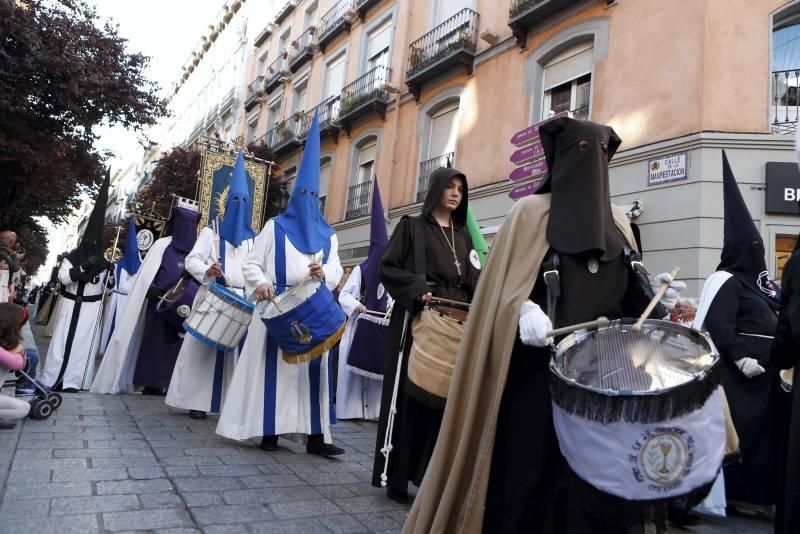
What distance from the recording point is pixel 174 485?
3.43m

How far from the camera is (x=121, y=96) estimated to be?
1283cm

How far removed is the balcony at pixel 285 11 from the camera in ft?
83.8

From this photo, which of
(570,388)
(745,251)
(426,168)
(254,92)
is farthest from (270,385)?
(254,92)

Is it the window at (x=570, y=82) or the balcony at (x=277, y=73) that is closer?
the window at (x=570, y=82)

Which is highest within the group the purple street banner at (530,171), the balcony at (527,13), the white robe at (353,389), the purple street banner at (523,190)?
the balcony at (527,13)

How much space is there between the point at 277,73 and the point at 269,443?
23.3 metres

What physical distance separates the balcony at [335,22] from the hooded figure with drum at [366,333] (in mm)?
15337

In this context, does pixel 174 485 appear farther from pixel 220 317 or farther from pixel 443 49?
pixel 443 49

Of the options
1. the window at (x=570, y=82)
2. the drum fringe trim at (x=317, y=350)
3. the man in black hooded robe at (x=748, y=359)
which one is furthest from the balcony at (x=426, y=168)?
the drum fringe trim at (x=317, y=350)

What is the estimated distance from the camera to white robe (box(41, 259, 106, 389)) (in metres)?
7.11

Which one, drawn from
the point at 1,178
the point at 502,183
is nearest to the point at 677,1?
the point at 502,183

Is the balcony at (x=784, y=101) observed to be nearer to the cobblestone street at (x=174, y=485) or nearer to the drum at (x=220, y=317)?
the cobblestone street at (x=174, y=485)

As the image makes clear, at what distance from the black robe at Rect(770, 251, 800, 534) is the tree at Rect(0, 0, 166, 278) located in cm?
1195

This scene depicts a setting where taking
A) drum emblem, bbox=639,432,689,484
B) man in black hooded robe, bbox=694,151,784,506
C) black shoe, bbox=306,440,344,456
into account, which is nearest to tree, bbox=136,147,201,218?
black shoe, bbox=306,440,344,456
